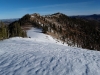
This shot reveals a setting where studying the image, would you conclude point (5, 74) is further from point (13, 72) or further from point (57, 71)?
point (57, 71)

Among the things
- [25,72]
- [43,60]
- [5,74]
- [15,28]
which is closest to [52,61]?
[43,60]

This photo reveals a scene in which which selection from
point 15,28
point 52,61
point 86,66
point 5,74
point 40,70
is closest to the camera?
point 5,74

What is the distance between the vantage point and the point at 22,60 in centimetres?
1656

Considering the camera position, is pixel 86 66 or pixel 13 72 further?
pixel 86 66

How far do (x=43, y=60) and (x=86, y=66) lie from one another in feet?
15.6

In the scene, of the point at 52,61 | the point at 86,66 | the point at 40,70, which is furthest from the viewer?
the point at 52,61

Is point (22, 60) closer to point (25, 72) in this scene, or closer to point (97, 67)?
point (25, 72)

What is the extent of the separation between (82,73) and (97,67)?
2293 mm

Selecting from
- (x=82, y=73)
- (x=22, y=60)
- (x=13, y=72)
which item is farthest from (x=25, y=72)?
(x=82, y=73)

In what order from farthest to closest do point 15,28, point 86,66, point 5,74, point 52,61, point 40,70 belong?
1. point 15,28
2. point 52,61
3. point 86,66
4. point 40,70
5. point 5,74

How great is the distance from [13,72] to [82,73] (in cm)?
598

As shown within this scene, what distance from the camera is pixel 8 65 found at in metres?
14.9

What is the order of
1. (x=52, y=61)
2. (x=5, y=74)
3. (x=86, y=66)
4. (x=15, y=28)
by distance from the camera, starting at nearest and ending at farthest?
(x=5, y=74) < (x=86, y=66) < (x=52, y=61) < (x=15, y=28)

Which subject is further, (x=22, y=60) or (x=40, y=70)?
(x=22, y=60)
